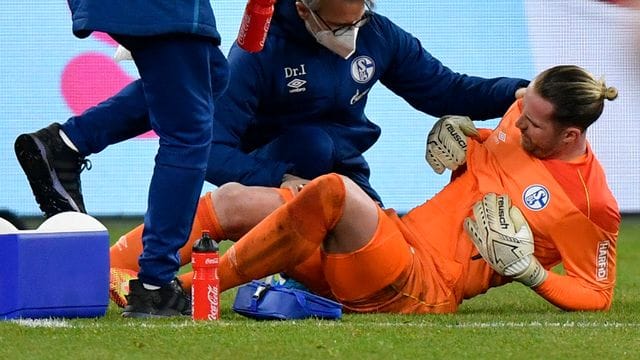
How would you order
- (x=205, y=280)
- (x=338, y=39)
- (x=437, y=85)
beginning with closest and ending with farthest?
(x=205, y=280), (x=338, y=39), (x=437, y=85)

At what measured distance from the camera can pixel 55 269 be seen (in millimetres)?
3701

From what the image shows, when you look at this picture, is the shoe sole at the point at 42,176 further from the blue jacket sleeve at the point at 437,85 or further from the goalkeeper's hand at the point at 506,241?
the blue jacket sleeve at the point at 437,85

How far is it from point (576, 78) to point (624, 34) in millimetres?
2941

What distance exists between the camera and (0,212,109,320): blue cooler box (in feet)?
12.0

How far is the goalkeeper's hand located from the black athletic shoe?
106 centimetres

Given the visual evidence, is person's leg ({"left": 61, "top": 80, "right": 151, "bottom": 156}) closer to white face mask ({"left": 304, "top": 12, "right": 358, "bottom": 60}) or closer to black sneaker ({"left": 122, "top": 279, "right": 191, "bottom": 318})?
black sneaker ({"left": 122, "top": 279, "right": 191, "bottom": 318})

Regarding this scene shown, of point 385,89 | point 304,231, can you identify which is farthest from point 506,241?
point 385,89

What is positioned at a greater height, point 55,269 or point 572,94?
point 572,94

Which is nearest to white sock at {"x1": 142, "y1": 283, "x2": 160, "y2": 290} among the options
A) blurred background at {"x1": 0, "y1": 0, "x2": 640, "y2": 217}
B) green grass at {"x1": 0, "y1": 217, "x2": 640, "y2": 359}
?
green grass at {"x1": 0, "y1": 217, "x2": 640, "y2": 359}

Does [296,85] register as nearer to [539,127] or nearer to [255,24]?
[255,24]

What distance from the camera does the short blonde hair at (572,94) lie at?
4031mm

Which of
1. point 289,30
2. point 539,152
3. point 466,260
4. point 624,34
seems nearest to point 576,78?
point 539,152

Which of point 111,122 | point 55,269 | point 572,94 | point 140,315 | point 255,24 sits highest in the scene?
point 255,24

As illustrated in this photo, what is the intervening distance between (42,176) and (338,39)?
3.10 feet
